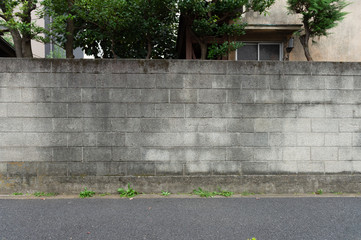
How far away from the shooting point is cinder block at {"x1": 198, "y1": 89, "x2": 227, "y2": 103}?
4012mm

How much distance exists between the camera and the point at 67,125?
393cm

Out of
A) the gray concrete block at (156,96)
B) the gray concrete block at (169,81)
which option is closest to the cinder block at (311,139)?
the gray concrete block at (169,81)

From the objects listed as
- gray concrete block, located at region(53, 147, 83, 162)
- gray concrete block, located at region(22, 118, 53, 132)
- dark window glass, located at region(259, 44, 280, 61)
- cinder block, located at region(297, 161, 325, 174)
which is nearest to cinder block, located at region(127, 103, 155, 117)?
gray concrete block, located at region(53, 147, 83, 162)

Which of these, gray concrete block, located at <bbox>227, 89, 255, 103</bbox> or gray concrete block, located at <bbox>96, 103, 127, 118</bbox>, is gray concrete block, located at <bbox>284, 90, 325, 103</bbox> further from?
gray concrete block, located at <bbox>96, 103, 127, 118</bbox>

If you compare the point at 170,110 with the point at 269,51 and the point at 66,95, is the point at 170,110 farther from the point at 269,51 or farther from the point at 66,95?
the point at 269,51

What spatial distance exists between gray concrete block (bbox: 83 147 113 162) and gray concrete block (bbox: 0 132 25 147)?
1.05 meters

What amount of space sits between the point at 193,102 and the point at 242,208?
6.05 feet

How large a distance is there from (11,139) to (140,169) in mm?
2197

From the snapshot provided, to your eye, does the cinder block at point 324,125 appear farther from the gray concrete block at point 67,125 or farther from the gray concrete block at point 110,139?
the gray concrete block at point 67,125

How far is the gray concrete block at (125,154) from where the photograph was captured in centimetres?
398

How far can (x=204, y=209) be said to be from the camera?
136 inches

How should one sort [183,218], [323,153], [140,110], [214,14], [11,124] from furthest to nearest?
[214,14] → [323,153] → [140,110] → [11,124] → [183,218]

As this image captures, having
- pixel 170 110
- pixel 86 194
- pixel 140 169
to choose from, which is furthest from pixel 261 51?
pixel 86 194

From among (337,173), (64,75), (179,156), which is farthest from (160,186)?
(337,173)
